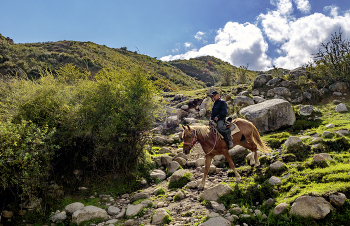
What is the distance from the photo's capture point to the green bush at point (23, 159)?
5230 mm

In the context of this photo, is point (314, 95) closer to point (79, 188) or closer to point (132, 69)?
point (132, 69)

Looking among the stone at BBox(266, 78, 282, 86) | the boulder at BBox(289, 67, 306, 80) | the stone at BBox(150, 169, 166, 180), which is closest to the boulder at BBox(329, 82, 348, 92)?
the boulder at BBox(289, 67, 306, 80)

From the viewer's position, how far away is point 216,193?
234 inches

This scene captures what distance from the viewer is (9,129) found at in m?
5.41

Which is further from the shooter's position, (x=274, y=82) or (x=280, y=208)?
(x=274, y=82)

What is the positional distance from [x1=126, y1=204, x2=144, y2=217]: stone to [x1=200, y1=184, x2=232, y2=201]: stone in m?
2.14

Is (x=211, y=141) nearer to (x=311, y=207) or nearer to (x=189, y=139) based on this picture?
(x=189, y=139)

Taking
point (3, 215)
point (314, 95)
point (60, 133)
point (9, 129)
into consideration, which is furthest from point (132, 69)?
point (314, 95)

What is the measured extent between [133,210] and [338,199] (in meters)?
5.63

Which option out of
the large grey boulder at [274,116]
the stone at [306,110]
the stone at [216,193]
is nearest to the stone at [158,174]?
the stone at [216,193]

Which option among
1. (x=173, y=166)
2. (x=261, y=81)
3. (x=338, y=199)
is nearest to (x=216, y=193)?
(x=338, y=199)

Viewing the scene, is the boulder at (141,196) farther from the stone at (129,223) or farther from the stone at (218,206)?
the stone at (218,206)

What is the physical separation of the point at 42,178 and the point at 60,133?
5.49ft

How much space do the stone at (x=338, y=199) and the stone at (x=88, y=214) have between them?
637 centimetres
